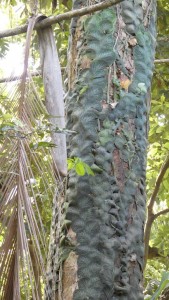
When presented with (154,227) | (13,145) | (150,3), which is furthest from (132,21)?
(154,227)

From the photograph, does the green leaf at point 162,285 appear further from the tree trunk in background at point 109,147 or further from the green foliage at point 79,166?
the green foliage at point 79,166

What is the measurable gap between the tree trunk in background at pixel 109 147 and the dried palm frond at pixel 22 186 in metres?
0.18

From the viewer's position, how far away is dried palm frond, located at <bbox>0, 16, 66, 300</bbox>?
122 cm

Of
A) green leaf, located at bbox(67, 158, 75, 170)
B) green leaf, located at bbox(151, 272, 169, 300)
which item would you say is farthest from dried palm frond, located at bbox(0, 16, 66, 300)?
green leaf, located at bbox(151, 272, 169, 300)

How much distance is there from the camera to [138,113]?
191 cm

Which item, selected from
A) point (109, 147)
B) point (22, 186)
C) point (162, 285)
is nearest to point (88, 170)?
point (109, 147)

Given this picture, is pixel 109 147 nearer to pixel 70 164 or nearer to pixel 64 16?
pixel 70 164

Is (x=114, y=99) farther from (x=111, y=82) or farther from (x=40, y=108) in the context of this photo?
(x=40, y=108)

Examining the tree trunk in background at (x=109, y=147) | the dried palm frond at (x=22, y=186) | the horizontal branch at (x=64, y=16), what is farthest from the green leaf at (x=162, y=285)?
the horizontal branch at (x=64, y=16)

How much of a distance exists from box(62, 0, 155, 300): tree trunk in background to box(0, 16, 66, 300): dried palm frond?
18cm

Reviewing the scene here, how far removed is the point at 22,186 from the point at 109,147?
55 cm

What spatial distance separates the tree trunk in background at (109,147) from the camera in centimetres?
164

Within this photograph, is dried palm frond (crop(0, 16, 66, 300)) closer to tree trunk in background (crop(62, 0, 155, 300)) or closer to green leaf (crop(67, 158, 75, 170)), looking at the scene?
green leaf (crop(67, 158, 75, 170))

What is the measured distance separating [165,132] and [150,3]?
6.77 feet
